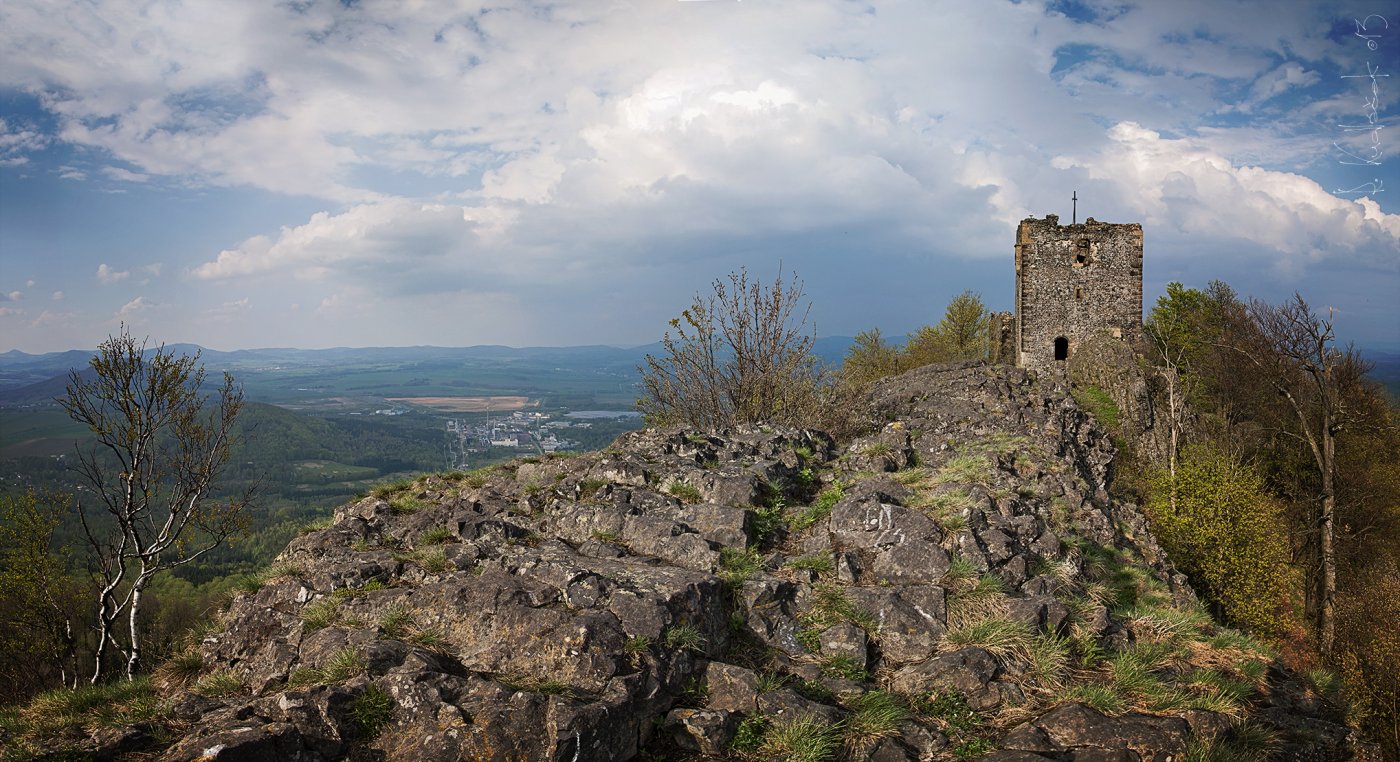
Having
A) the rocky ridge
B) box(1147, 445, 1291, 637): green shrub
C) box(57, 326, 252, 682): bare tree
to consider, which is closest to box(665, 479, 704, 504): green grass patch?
the rocky ridge

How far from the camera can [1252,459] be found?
31.8m

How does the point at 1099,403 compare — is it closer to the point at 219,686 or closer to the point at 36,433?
the point at 219,686

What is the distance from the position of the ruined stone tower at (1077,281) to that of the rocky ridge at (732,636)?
24.8 metres

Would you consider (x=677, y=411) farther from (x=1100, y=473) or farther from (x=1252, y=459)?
(x=1252, y=459)

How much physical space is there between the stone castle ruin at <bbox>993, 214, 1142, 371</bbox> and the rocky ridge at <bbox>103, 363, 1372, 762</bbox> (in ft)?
81.2

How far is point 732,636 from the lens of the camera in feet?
24.0

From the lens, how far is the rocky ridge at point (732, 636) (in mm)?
5730

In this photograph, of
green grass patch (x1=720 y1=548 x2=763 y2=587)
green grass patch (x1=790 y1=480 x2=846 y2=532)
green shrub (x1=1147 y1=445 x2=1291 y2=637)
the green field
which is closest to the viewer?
green grass patch (x1=720 y1=548 x2=763 y2=587)

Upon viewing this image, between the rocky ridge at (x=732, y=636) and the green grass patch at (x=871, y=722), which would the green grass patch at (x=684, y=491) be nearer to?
the rocky ridge at (x=732, y=636)

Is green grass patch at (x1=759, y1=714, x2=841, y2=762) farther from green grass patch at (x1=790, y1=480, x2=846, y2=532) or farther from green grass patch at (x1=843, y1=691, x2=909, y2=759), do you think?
green grass patch at (x1=790, y1=480, x2=846, y2=532)

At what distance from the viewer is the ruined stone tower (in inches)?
1278

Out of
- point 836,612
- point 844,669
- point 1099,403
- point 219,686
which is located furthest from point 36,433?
point 844,669

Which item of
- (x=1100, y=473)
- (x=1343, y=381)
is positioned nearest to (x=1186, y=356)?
(x=1343, y=381)

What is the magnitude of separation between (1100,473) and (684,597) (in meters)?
16.0
